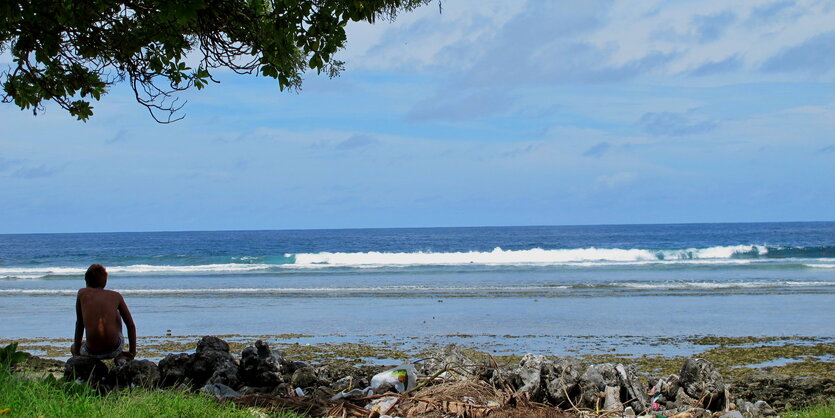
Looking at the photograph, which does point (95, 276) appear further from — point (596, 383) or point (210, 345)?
point (596, 383)

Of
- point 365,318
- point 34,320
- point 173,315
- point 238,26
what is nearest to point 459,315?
point 365,318

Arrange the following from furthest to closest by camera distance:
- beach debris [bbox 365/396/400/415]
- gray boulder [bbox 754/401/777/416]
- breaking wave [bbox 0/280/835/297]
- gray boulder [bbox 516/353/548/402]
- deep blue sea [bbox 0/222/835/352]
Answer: breaking wave [bbox 0/280/835/297]
deep blue sea [bbox 0/222/835/352]
gray boulder [bbox 754/401/777/416]
gray boulder [bbox 516/353/548/402]
beach debris [bbox 365/396/400/415]

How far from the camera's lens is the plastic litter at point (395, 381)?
18.9ft

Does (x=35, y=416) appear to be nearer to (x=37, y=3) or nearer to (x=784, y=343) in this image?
(x=37, y=3)

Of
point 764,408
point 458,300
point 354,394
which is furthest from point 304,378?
point 458,300

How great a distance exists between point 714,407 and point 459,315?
→ 29.5 ft

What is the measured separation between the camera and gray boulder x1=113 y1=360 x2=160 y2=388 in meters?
6.33

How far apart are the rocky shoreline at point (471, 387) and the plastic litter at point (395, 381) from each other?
0.05m

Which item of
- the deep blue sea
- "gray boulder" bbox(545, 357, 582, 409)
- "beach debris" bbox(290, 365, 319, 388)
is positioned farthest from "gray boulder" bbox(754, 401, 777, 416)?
the deep blue sea

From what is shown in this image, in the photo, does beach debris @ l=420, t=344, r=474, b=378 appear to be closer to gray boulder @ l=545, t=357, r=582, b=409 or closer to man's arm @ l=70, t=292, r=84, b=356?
gray boulder @ l=545, t=357, r=582, b=409

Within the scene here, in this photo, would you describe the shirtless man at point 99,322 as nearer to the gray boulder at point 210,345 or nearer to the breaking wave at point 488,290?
the gray boulder at point 210,345

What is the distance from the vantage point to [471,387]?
554cm

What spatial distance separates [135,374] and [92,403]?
1.86 meters

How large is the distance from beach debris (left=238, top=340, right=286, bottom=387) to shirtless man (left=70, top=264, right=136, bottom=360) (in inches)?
52.3
